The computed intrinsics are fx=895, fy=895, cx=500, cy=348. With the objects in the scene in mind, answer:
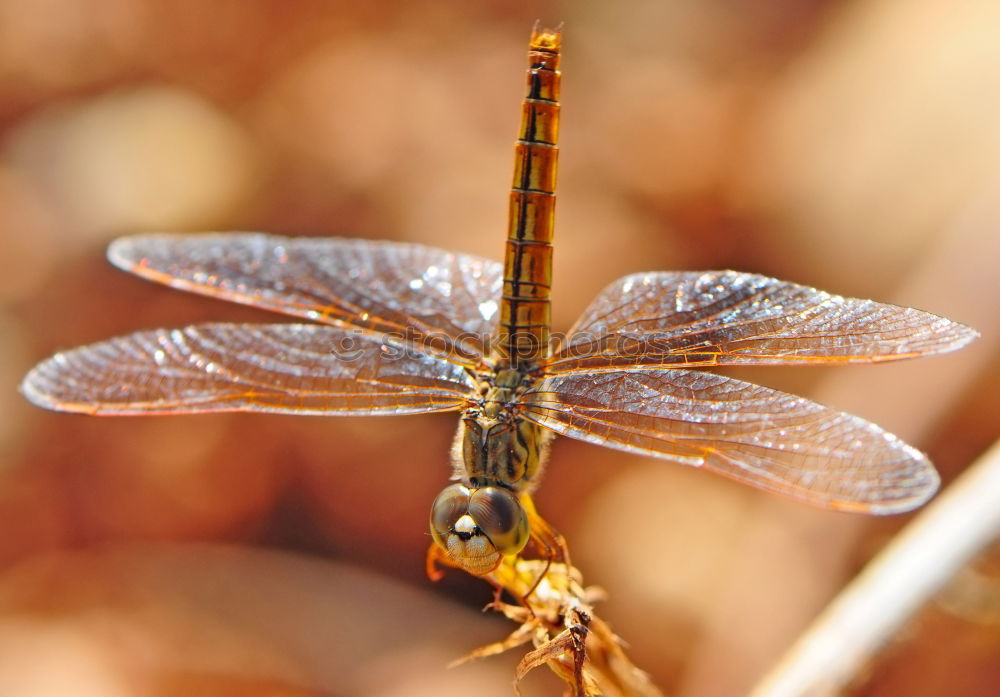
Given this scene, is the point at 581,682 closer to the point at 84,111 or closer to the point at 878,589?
the point at 878,589

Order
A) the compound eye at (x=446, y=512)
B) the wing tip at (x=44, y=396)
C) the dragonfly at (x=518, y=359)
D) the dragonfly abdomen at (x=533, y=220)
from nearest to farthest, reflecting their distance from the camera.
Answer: the dragonfly at (x=518, y=359)
the compound eye at (x=446, y=512)
the wing tip at (x=44, y=396)
the dragonfly abdomen at (x=533, y=220)

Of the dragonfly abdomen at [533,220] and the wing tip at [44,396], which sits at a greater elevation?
the dragonfly abdomen at [533,220]

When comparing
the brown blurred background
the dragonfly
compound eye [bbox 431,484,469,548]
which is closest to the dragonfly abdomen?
the dragonfly

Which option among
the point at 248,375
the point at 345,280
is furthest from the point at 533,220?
the point at 248,375

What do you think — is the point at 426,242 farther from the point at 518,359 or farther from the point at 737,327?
the point at 737,327


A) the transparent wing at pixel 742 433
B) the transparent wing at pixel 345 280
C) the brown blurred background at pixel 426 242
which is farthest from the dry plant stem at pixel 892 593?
the transparent wing at pixel 345 280

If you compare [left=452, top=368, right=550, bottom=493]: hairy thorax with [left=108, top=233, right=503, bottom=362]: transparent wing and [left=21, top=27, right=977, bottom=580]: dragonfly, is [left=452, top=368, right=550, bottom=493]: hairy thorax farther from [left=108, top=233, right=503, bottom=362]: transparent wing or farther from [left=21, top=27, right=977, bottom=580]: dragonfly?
[left=108, top=233, right=503, bottom=362]: transparent wing

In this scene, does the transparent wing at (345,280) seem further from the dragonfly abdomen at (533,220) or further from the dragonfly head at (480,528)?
the dragonfly head at (480,528)
